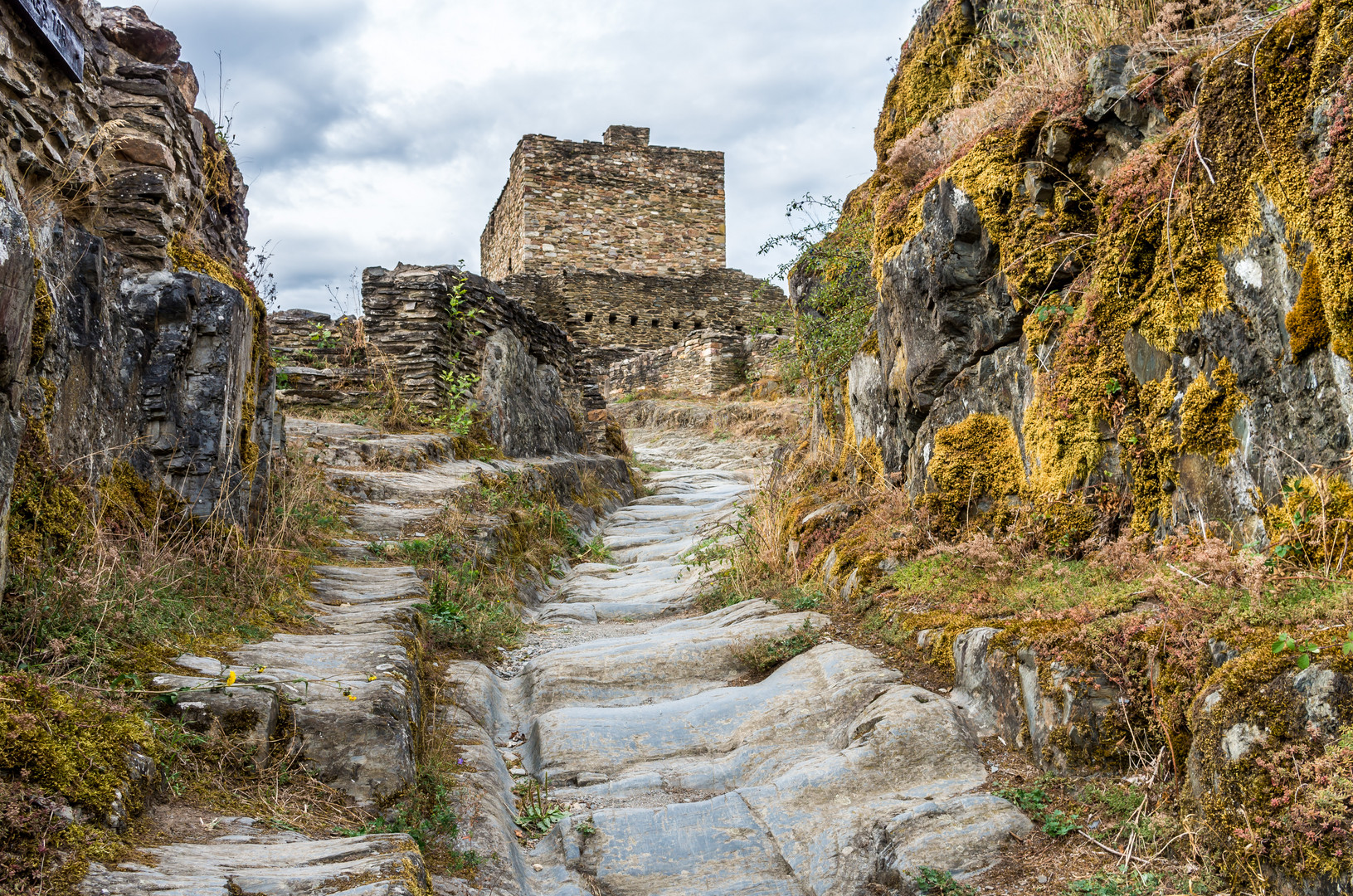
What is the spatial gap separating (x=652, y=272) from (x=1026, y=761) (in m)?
23.3

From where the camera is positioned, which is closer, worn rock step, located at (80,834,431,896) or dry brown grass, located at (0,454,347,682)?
worn rock step, located at (80,834,431,896)

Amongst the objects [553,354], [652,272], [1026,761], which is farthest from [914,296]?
[652,272]

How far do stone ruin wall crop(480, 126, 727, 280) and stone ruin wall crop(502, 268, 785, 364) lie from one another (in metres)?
0.94

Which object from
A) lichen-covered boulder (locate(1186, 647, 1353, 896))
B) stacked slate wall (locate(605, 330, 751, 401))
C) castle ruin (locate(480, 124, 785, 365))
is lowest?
lichen-covered boulder (locate(1186, 647, 1353, 896))

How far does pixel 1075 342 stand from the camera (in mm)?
4297

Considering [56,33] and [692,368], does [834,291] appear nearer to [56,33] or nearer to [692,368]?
[56,33]

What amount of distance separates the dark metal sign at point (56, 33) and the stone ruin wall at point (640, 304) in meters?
18.3

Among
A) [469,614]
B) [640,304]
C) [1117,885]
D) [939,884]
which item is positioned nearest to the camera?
[1117,885]

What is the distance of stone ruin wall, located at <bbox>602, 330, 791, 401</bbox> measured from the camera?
18.8 m

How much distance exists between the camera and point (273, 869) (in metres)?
2.08

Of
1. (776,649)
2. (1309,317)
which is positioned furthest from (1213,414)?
(776,649)

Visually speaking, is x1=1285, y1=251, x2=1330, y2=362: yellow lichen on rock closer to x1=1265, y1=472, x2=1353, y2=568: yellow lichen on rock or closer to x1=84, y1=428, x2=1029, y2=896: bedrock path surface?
x1=1265, y1=472, x2=1353, y2=568: yellow lichen on rock

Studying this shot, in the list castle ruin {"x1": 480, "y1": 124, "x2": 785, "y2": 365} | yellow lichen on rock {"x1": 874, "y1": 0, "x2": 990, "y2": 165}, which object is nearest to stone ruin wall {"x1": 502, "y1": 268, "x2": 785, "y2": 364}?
castle ruin {"x1": 480, "y1": 124, "x2": 785, "y2": 365}

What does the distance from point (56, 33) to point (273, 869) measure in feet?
12.2
